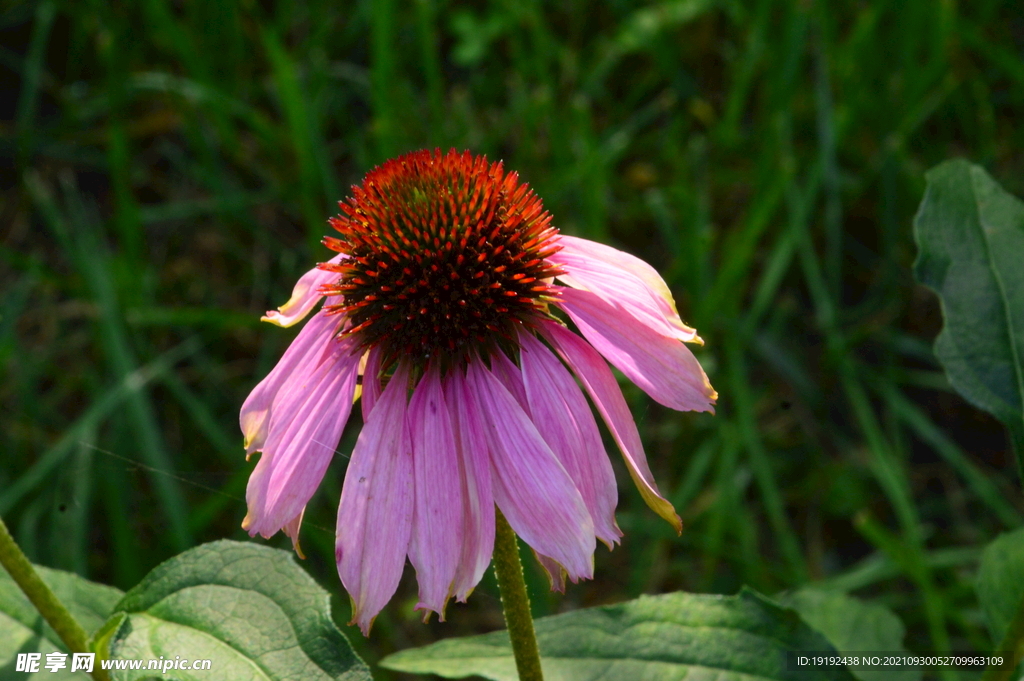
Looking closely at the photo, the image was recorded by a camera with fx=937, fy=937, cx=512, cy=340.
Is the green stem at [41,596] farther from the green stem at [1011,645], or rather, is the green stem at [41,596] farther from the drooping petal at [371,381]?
the green stem at [1011,645]

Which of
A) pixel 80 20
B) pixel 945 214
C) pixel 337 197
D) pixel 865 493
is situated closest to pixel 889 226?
pixel 865 493

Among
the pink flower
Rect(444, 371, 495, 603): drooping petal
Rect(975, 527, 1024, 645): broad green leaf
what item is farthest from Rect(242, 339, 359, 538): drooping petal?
Rect(975, 527, 1024, 645): broad green leaf

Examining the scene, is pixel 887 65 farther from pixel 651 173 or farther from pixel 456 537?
pixel 456 537

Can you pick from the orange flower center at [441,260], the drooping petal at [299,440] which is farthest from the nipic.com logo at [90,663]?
the orange flower center at [441,260]

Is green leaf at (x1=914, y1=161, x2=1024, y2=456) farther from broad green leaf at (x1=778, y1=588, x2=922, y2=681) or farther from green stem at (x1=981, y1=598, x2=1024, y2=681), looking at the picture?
broad green leaf at (x1=778, y1=588, x2=922, y2=681)

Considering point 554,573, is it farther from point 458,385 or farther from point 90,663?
point 90,663

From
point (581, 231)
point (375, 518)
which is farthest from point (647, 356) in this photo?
point (581, 231)

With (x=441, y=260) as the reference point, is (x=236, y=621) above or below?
below
